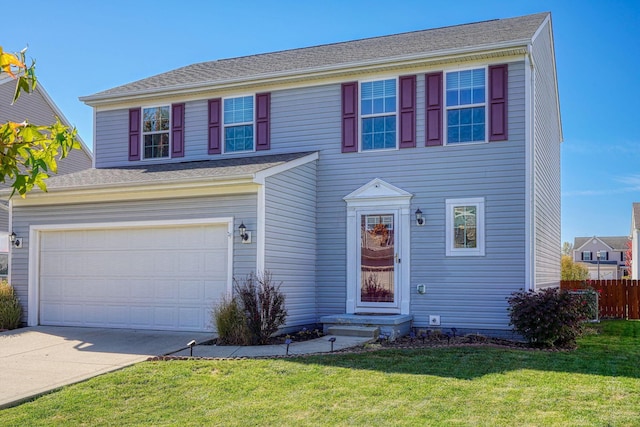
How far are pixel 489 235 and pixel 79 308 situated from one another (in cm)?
834

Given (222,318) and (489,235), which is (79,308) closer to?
(222,318)

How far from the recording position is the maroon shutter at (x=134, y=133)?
50.6ft

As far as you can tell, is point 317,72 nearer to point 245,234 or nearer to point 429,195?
point 429,195

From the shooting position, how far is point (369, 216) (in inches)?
519

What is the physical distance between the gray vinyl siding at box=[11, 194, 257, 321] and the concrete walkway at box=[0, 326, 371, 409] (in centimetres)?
144

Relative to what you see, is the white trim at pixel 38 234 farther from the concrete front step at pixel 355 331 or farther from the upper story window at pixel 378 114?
the upper story window at pixel 378 114

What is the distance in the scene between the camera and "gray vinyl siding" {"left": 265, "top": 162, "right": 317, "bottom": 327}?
11922 mm

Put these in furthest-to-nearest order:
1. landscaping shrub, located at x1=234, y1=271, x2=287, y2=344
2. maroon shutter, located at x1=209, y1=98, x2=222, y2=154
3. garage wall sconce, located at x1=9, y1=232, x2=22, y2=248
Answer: maroon shutter, located at x1=209, y1=98, x2=222, y2=154 → garage wall sconce, located at x1=9, y1=232, x2=22, y2=248 → landscaping shrub, located at x1=234, y1=271, x2=287, y2=344

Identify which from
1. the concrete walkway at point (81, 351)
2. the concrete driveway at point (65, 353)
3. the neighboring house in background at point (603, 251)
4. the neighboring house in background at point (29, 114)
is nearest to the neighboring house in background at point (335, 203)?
the concrete driveway at point (65, 353)

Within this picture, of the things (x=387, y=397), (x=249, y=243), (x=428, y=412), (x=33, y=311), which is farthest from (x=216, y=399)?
(x=33, y=311)

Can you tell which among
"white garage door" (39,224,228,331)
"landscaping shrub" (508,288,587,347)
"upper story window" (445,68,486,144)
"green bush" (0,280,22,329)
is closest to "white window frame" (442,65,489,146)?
"upper story window" (445,68,486,144)

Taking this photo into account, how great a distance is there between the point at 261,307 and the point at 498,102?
231 inches

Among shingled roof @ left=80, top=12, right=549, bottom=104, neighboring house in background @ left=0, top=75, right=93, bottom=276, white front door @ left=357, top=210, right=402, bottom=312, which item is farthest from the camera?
neighboring house in background @ left=0, top=75, right=93, bottom=276

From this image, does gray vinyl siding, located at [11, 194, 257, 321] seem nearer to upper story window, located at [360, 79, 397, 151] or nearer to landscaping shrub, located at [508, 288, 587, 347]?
upper story window, located at [360, 79, 397, 151]
